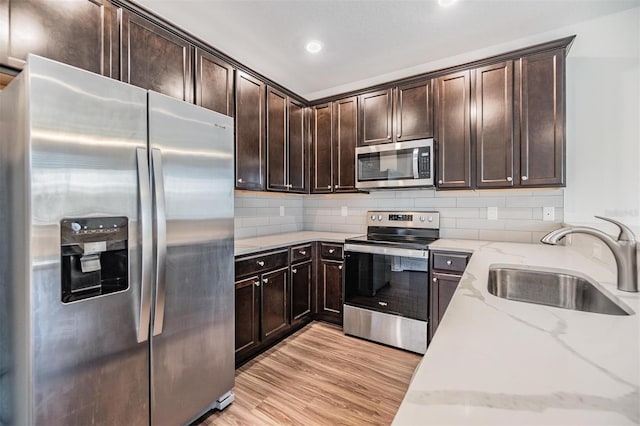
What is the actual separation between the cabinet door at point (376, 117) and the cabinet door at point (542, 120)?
109cm

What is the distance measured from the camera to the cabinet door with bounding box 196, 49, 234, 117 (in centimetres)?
213

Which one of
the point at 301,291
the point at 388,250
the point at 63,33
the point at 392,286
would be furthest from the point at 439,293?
the point at 63,33

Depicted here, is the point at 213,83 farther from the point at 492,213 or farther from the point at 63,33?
the point at 492,213

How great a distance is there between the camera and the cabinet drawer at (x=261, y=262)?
218 centimetres

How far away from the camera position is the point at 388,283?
2.58 metres

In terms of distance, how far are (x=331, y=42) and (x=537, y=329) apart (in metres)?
2.50

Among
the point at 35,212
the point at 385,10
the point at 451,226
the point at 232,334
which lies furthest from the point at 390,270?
the point at 35,212

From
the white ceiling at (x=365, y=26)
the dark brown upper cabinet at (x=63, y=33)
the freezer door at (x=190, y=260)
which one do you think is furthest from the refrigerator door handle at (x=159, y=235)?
the white ceiling at (x=365, y=26)

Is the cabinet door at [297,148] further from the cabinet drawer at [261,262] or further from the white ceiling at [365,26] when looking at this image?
the cabinet drawer at [261,262]

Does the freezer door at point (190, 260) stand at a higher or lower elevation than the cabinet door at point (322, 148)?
lower

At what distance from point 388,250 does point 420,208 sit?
2.47 ft

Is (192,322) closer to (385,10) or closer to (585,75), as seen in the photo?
(385,10)

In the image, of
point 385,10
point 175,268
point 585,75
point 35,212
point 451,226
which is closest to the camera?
point 35,212

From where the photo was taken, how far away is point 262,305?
2.38 metres
